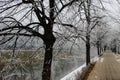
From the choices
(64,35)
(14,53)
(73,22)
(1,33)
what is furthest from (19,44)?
(73,22)

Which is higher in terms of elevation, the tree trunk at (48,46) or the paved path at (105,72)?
the tree trunk at (48,46)

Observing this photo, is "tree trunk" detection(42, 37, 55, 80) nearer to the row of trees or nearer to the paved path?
the row of trees

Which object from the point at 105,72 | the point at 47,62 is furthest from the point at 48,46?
the point at 105,72

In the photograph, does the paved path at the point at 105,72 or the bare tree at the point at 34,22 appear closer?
the bare tree at the point at 34,22

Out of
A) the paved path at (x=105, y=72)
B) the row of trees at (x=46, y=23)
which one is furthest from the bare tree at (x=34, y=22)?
the paved path at (x=105, y=72)

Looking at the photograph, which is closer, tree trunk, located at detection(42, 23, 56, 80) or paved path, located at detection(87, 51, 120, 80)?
tree trunk, located at detection(42, 23, 56, 80)

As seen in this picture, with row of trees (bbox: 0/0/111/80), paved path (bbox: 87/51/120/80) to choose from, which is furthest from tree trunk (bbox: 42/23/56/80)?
paved path (bbox: 87/51/120/80)

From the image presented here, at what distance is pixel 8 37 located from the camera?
8094 mm

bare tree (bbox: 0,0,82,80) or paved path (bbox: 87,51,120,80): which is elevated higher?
bare tree (bbox: 0,0,82,80)

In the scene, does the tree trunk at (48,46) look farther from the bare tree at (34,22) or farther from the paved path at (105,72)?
the paved path at (105,72)

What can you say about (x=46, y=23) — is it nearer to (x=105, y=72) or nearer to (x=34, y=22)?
(x=34, y=22)

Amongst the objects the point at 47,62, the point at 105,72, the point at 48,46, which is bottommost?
the point at 105,72

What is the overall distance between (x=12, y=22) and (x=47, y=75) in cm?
232

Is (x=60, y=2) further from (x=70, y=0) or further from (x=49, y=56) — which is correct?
(x=49, y=56)
